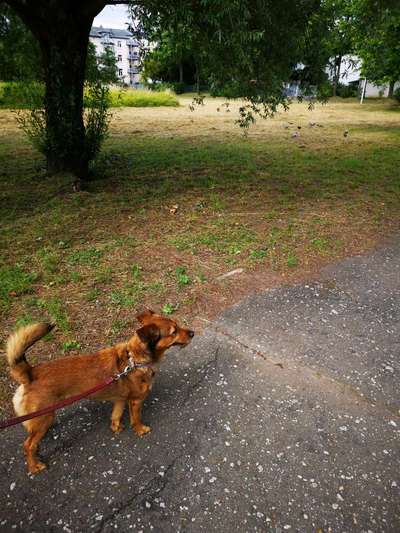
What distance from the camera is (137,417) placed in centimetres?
304

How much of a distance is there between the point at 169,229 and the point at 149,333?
4.43 metres

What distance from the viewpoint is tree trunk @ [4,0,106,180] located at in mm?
7793

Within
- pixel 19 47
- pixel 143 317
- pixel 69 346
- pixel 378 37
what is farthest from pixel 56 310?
pixel 378 37

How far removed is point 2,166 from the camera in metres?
11.2

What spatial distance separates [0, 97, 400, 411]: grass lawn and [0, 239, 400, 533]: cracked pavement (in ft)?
2.64

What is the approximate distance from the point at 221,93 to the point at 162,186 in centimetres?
288

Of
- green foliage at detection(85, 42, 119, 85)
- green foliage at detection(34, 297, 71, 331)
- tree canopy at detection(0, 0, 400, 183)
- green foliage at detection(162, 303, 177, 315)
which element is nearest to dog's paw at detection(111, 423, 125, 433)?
green foliage at detection(34, 297, 71, 331)

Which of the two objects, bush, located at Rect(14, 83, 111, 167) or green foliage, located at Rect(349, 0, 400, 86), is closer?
green foliage, located at Rect(349, 0, 400, 86)

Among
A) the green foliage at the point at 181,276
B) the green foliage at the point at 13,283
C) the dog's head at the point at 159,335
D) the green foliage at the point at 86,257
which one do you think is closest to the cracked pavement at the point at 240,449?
the dog's head at the point at 159,335

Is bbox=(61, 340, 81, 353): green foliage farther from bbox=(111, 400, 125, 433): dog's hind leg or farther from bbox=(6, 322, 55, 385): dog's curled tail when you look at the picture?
bbox=(6, 322, 55, 385): dog's curled tail

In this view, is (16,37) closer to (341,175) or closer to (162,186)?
(162,186)

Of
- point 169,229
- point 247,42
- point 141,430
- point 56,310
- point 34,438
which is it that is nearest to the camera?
point 34,438

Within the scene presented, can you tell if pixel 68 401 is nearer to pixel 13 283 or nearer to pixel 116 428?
pixel 116 428

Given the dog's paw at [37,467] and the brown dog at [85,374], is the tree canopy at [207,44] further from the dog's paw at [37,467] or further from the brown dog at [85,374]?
the dog's paw at [37,467]
